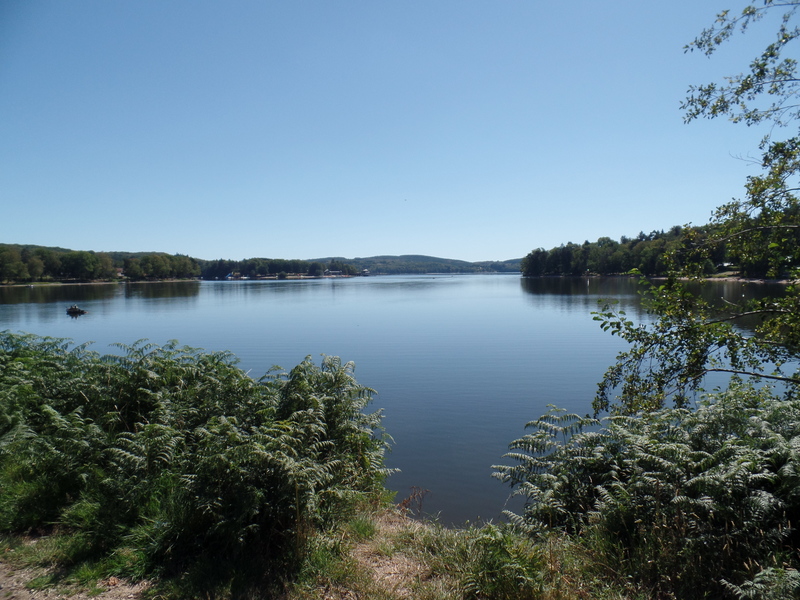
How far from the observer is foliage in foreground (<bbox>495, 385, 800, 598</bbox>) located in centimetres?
380

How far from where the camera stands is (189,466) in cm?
478

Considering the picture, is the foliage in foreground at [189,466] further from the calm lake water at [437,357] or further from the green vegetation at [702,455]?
the calm lake water at [437,357]

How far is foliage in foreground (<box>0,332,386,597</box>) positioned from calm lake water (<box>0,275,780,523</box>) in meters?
3.84

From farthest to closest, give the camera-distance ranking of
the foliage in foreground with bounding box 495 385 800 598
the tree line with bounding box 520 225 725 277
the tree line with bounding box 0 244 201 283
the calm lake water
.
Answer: the tree line with bounding box 520 225 725 277 → the tree line with bounding box 0 244 201 283 → the calm lake water → the foliage in foreground with bounding box 495 385 800 598

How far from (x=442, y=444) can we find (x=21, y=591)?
980 cm

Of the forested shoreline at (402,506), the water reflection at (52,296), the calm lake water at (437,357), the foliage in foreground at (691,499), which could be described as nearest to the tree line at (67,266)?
the water reflection at (52,296)

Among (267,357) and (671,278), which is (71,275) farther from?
(671,278)

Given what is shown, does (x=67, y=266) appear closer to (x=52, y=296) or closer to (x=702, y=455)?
(x=52, y=296)

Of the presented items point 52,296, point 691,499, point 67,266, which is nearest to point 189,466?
point 691,499

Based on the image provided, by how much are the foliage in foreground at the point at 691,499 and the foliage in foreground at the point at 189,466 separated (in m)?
2.65

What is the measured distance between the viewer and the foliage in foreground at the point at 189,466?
4285 millimetres

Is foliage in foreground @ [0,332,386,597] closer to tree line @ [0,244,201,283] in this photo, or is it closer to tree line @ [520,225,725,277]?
tree line @ [520,225,725,277]

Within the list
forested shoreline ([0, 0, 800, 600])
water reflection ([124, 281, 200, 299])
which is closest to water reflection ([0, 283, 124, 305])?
water reflection ([124, 281, 200, 299])

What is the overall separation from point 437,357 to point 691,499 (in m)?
20.7
